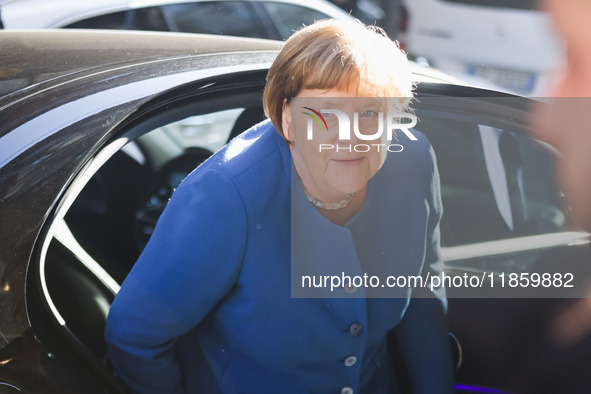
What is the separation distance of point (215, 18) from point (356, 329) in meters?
3.76

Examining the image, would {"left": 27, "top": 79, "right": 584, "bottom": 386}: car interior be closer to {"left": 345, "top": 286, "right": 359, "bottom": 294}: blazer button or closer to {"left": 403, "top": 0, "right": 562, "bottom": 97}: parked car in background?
{"left": 345, "top": 286, "right": 359, "bottom": 294}: blazer button

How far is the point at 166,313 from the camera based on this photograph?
143 centimetres

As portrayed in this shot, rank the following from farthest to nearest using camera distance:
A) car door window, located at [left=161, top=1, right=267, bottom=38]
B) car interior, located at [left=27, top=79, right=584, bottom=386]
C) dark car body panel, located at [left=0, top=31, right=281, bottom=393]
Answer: car door window, located at [left=161, top=1, right=267, bottom=38]
car interior, located at [left=27, top=79, right=584, bottom=386]
dark car body panel, located at [left=0, top=31, right=281, bottom=393]

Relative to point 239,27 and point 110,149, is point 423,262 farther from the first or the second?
point 239,27

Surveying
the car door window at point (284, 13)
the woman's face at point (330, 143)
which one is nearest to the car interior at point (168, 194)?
the woman's face at point (330, 143)

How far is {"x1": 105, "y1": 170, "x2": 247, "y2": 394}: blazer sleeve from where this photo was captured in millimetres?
1395

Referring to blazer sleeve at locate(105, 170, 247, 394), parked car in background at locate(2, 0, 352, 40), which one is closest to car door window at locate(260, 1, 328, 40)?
parked car in background at locate(2, 0, 352, 40)

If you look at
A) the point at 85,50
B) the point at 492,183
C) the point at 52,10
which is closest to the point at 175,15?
the point at 52,10

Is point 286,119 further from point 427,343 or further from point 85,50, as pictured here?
point 85,50

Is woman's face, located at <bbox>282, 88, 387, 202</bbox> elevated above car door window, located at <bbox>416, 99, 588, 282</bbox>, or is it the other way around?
woman's face, located at <bbox>282, 88, 387, 202</bbox>

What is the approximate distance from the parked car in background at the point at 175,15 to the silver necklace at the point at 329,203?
2066 millimetres

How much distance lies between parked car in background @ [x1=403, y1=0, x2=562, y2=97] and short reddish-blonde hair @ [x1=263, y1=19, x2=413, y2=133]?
3.29 m

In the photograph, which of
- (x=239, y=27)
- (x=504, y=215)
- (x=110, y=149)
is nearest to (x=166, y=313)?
(x=110, y=149)

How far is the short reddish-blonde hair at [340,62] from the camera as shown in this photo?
1.39 meters
